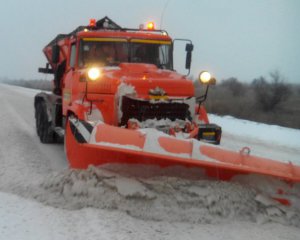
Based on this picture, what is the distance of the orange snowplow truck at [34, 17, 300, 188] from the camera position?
4.00 metres

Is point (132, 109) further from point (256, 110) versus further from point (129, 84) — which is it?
point (256, 110)

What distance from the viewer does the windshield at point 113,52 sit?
21.2 ft

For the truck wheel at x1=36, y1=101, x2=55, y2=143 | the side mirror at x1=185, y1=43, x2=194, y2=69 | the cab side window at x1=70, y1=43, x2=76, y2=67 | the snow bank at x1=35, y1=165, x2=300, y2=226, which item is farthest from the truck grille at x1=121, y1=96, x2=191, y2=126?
the truck wheel at x1=36, y1=101, x2=55, y2=143

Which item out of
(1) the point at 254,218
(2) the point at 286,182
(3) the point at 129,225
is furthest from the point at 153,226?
(2) the point at 286,182

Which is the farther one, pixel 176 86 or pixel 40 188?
pixel 176 86

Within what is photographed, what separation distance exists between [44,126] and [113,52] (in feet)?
8.77

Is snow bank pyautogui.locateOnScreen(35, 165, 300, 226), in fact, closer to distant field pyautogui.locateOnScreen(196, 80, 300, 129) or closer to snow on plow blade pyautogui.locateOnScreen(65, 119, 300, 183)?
snow on plow blade pyautogui.locateOnScreen(65, 119, 300, 183)

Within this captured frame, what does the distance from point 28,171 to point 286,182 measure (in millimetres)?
3408

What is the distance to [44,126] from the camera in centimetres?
834

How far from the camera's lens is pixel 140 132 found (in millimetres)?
4164

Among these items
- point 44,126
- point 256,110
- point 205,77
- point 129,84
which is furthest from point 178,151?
point 256,110

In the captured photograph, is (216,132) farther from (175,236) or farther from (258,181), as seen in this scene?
(175,236)

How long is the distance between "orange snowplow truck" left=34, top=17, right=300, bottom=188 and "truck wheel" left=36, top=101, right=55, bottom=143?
0.03m

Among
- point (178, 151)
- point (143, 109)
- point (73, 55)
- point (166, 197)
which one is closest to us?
point (178, 151)
